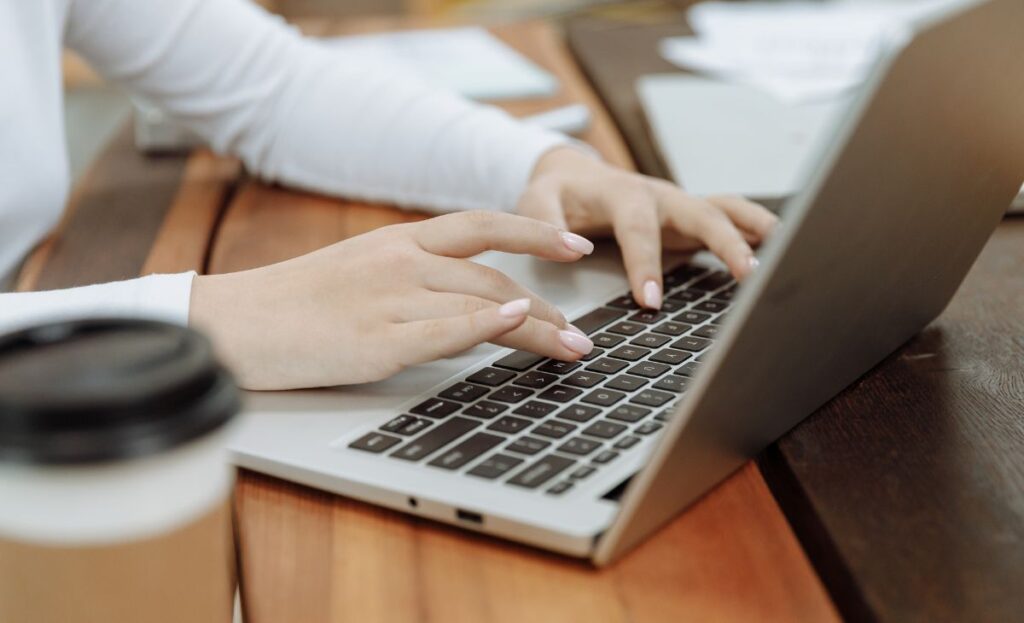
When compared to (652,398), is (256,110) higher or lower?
lower

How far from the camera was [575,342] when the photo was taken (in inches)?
22.4

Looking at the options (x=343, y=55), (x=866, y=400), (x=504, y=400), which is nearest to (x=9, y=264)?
(x=343, y=55)

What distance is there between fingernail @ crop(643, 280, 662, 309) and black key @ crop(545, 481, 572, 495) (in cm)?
23

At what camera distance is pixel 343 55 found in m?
1.01

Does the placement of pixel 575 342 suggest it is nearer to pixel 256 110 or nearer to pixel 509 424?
pixel 509 424

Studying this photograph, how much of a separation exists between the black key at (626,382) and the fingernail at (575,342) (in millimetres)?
25

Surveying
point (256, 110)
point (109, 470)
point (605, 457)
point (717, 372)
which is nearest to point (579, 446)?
point (605, 457)

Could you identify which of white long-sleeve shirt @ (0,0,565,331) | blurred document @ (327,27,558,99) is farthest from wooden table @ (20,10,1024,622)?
blurred document @ (327,27,558,99)

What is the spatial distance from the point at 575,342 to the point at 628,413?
2.7 inches

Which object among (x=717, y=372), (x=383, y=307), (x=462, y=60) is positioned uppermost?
(x=717, y=372)

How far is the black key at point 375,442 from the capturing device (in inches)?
19.3

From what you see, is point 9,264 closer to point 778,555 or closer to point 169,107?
point 169,107

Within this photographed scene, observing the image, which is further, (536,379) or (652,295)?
(652,295)

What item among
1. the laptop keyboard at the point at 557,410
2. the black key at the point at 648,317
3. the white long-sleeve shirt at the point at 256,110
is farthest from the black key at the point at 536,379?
the white long-sleeve shirt at the point at 256,110
